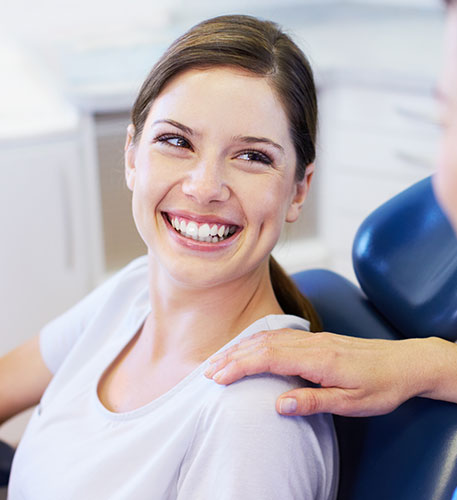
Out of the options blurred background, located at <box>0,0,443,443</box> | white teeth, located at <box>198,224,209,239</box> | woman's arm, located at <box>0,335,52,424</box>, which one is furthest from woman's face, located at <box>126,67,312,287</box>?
blurred background, located at <box>0,0,443,443</box>

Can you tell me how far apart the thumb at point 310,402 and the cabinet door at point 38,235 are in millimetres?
1416

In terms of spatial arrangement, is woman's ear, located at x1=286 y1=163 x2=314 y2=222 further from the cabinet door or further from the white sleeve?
the cabinet door

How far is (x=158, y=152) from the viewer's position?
41.4 inches

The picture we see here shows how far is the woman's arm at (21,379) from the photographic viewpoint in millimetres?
1352

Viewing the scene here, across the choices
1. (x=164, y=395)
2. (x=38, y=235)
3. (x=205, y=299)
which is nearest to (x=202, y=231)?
(x=205, y=299)

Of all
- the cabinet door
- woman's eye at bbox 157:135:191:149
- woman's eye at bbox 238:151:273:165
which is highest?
woman's eye at bbox 157:135:191:149

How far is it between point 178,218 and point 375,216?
1.02 feet

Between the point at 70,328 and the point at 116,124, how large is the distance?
3.50 ft

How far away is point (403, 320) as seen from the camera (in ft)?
3.64

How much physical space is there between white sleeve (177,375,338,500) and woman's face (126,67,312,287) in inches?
7.6

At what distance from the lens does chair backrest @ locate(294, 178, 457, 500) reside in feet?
3.18

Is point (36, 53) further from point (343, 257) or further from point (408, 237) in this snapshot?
point (408, 237)

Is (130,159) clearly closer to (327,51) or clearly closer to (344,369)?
(344,369)

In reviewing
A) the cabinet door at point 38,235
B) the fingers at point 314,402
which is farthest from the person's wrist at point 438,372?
the cabinet door at point 38,235
